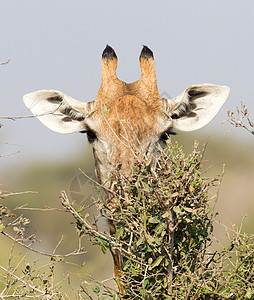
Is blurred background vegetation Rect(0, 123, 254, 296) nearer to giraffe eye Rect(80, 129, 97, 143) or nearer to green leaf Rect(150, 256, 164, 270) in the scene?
giraffe eye Rect(80, 129, 97, 143)

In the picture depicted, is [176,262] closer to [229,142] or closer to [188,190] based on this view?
[188,190]

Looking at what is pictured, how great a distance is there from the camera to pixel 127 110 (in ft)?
24.9

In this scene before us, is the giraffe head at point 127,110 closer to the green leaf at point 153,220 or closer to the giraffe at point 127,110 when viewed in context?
the giraffe at point 127,110

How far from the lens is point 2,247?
17.0 meters

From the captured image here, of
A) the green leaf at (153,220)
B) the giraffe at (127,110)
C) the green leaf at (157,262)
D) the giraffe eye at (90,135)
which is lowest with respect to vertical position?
the green leaf at (157,262)

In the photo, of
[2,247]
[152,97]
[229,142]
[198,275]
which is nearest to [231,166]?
[229,142]

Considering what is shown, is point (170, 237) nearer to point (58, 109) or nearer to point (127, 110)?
point (127, 110)

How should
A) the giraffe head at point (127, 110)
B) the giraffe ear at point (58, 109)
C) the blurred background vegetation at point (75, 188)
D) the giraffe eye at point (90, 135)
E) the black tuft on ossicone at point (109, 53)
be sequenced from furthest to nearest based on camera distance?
the blurred background vegetation at point (75, 188) < the black tuft on ossicone at point (109, 53) < the giraffe ear at point (58, 109) < the giraffe eye at point (90, 135) < the giraffe head at point (127, 110)

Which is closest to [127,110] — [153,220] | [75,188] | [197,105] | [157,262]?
[197,105]

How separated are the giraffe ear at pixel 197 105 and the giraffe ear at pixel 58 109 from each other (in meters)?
1.14

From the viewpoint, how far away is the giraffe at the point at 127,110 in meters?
7.52

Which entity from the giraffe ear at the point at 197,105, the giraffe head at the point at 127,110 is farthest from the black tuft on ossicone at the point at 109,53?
the giraffe ear at the point at 197,105

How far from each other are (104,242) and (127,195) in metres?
0.46

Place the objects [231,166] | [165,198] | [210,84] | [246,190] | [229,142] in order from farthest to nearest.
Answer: [229,142], [231,166], [246,190], [210,84], [165,198]
